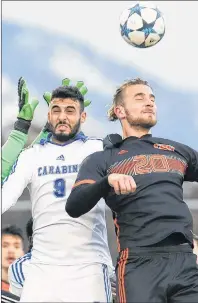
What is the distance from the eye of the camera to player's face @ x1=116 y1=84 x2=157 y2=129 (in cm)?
330

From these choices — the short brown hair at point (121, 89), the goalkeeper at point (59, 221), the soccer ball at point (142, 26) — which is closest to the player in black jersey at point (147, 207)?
the short brown hair at point (121, 89)

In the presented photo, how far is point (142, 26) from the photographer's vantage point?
421cm

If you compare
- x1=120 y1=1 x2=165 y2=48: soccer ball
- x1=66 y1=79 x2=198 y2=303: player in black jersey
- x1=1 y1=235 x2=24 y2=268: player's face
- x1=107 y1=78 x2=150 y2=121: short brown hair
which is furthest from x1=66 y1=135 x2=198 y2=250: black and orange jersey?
x1=1 y1=235 x2=24 y2=268: player's face

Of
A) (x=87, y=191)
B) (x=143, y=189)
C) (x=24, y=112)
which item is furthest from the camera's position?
(x=24, y=112)

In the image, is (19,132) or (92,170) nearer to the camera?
(92,170)

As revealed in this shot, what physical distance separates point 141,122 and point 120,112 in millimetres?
171

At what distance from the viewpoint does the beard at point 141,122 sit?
10.8ft

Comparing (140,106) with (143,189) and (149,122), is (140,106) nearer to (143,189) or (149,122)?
(149,122)

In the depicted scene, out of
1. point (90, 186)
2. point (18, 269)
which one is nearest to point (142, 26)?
point (90, 186)

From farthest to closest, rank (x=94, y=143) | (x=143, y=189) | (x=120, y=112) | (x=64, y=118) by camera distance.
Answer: (x=94, y=143) < (x=64, y=118) < (x=120, y=112) < (x=143, y=189)

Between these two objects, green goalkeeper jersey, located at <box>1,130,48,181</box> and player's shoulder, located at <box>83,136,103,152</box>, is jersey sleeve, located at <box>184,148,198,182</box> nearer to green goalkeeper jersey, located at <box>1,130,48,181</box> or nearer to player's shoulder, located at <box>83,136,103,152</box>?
player's shoulder, located at <box>83,136,103,152</box>

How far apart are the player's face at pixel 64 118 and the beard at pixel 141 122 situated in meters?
0.37

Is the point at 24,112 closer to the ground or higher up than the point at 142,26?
closer to the ground

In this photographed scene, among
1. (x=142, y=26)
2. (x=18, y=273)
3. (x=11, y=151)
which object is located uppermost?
(x=142, y=26)
